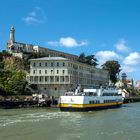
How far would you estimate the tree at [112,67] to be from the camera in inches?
6407

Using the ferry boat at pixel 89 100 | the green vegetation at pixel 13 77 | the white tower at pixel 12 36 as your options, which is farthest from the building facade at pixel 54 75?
the white tower at pixel 12 36

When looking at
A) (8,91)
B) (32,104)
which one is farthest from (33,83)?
(32,104)

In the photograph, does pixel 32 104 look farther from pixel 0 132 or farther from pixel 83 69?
pixel 0 132

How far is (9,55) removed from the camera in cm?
13550

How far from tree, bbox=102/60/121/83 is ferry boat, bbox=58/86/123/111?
71.7 m

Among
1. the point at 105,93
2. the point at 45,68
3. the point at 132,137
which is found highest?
the point at 45,68

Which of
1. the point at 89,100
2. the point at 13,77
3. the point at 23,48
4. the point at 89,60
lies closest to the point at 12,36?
the point at 23,48

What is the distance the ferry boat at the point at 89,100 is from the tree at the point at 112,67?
235 feet

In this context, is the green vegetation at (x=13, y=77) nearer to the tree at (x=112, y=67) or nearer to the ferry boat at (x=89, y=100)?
the ferry boat at (x=89, y=100)

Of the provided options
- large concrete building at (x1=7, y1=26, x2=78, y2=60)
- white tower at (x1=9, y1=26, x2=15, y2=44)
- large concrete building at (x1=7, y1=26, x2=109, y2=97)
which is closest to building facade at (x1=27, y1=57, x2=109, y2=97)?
large concrete building at (x1=7, y1=26, x2=109, y2=97)

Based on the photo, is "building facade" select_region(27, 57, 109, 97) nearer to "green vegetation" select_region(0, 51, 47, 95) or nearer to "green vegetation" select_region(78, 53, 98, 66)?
"green vegetation" select_region(0, 51, 47, 95)

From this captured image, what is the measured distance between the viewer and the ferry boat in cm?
7062

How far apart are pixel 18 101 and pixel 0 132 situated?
46385 mm

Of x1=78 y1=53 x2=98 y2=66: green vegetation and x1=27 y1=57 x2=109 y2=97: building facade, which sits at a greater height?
x1=78 y1=53 x2=98 y2=66: green vegetation
